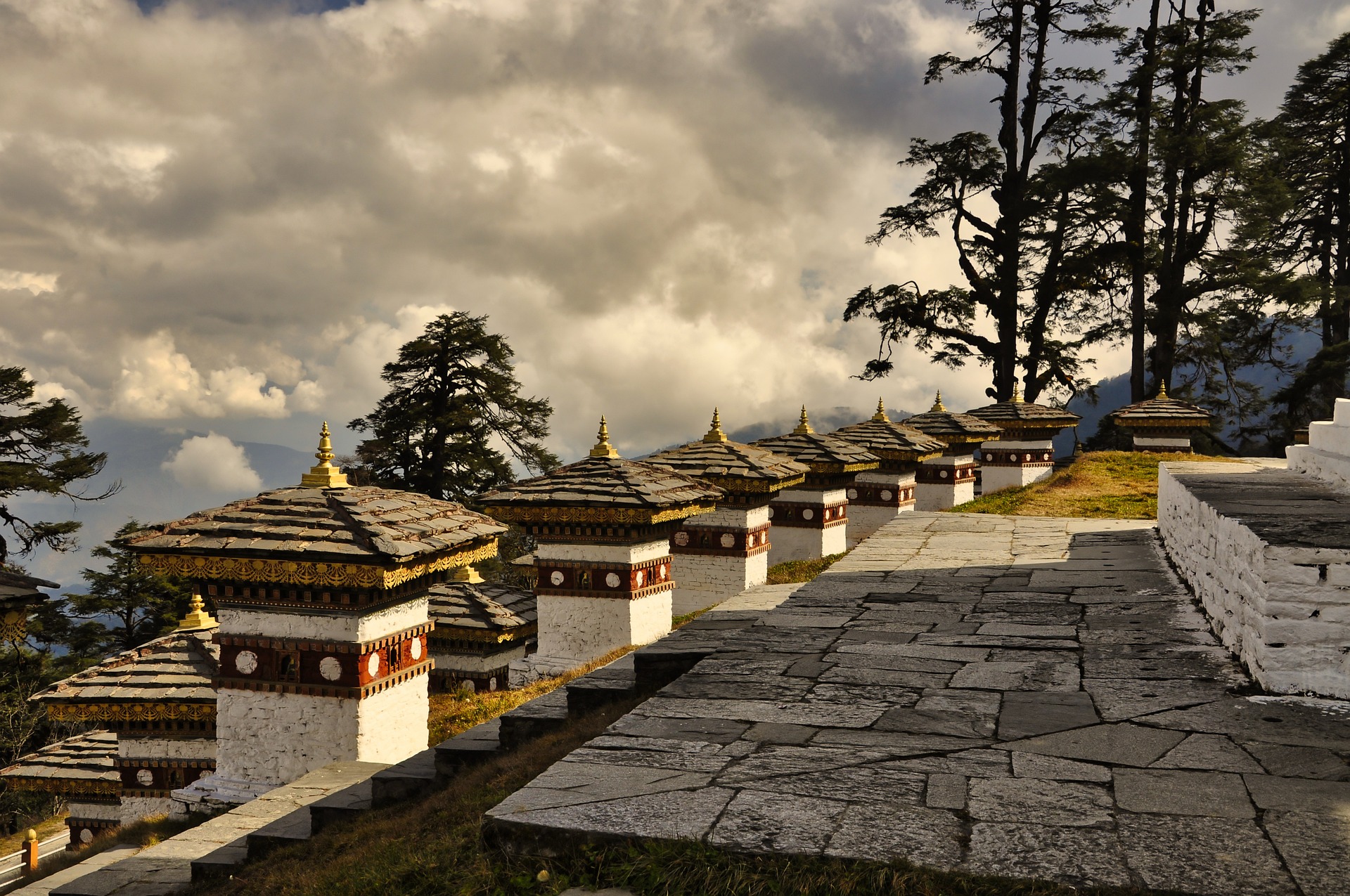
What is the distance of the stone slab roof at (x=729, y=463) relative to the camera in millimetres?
11406

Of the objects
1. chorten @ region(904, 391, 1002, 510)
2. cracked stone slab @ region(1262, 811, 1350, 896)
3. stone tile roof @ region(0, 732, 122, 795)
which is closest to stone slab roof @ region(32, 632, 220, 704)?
stone tile roof @ region(0, 732, 122, 795)

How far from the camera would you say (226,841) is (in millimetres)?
6715

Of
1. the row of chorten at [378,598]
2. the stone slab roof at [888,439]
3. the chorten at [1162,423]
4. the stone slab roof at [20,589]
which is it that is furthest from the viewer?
the chorten at [1162,423]

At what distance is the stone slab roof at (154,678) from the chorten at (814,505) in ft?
23.6

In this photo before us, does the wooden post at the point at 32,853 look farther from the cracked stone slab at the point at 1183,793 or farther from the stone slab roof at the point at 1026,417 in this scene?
the stone slab roof at the point at 1026,417

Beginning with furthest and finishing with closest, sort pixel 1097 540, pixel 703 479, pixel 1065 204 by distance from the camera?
pixel 1065 204, pixel 703 479, pixel 1097 540

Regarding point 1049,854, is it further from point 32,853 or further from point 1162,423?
point 1162,423

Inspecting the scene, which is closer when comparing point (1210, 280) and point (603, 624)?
point (603, 624)

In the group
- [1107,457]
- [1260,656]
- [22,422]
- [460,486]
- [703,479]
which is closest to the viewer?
[1260,656]

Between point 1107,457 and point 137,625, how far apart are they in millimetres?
30395

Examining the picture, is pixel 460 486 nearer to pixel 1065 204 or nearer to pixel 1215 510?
pixel 1065 204

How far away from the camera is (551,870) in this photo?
3047 mm

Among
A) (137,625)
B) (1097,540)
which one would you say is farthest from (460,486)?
(1097,540)

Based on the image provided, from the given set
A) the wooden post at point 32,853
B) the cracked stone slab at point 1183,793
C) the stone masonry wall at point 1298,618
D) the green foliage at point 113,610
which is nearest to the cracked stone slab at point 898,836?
the cracked stone slab at point 1183,793
